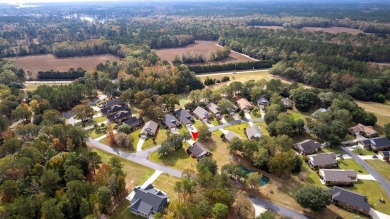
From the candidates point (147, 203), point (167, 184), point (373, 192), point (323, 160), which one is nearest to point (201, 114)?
point (167, 184)

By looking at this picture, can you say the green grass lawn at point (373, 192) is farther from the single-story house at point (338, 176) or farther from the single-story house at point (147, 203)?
the single-story house at point (147, 203)

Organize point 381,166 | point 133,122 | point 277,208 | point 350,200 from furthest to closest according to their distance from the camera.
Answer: point 133,122
point 381,166
point 277,208
point 350,200

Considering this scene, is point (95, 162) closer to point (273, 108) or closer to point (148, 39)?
point (273, 108)

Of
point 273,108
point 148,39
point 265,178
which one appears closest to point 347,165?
point 265,178

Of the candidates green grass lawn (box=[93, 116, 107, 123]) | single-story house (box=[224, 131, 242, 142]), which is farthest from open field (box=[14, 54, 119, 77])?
Answer: single-story house (box=[224, 131, 242, 142])

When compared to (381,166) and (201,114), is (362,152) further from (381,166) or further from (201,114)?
(201,114)

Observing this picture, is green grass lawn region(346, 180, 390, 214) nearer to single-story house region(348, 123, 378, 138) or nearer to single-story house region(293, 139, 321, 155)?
single-story house region(293, 139, 321, 155)
